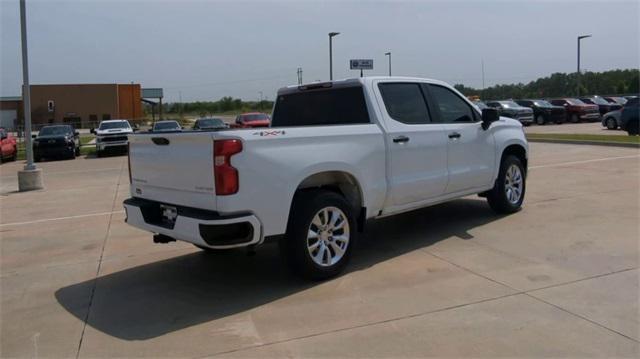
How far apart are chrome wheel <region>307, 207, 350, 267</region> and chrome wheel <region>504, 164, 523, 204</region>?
11.3 ft

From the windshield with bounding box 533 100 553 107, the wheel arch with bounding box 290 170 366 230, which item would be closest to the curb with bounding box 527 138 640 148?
the wheel arch with bounding box 290 170 366 230

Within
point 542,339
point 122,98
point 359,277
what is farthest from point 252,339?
point 122,98

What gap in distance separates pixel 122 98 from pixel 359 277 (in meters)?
75.1

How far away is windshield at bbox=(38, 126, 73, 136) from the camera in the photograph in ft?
87.5

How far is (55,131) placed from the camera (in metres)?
27.2

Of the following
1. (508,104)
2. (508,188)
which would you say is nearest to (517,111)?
(508,104)

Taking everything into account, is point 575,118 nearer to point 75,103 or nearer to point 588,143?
point 588,143

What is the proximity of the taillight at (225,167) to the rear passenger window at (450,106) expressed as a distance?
10.5 ft

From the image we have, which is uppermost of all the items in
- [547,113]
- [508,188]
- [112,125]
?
[547,113]

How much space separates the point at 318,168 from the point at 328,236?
0.69m

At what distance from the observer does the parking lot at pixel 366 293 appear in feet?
13.7

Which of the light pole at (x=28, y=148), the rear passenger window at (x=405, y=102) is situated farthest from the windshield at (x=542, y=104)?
the rear passenger window at (x=405, y=102)

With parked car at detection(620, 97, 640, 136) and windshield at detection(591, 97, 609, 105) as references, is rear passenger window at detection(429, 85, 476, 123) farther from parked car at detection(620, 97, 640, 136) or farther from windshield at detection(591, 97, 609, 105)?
windshield at detection(591, 97, 609, 105)

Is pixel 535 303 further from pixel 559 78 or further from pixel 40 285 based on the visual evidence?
pixel 559 78
